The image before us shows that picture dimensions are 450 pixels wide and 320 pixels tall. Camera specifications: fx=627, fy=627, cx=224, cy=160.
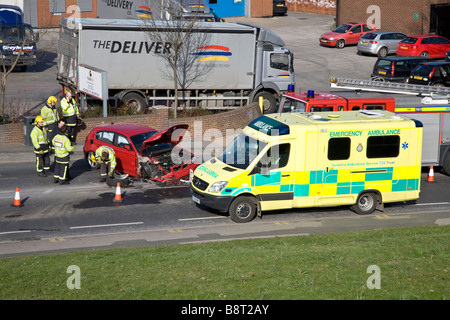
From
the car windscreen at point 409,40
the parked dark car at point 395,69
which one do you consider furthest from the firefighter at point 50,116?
the car windscreen at point 409,40

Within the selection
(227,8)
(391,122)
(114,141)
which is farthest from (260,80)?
(227,8)

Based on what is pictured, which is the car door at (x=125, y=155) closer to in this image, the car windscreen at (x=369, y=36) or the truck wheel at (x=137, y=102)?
the truck wheel at (x=137, y=102)

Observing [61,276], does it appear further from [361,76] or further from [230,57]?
[361,76]

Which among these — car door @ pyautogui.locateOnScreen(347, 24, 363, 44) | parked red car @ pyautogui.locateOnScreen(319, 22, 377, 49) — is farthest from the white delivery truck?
car door @ pyautogui.locateOnScreen(347, 24, 363, 44)

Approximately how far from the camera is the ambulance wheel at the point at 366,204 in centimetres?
1556

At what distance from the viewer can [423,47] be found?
39125mm

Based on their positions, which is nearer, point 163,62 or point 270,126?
point 270,126

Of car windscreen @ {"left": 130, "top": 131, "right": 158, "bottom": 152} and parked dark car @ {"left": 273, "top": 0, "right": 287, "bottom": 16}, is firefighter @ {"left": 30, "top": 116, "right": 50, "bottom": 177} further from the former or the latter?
parked dark car @ {"left": 273, "top": 0, "right": 287, "bottom": 16}

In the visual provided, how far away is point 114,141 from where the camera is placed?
1856cm

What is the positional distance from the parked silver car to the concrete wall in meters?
17.6

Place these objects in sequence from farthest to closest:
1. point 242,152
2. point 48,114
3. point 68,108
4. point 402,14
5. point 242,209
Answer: point 402,14
point 68,108
point 48,114
point 242,152
point 242,209

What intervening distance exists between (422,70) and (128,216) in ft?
69.4

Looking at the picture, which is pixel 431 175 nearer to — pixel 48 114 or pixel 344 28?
pixel 48 114

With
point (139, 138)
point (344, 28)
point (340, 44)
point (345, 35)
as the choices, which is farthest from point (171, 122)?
point (344, 28)
